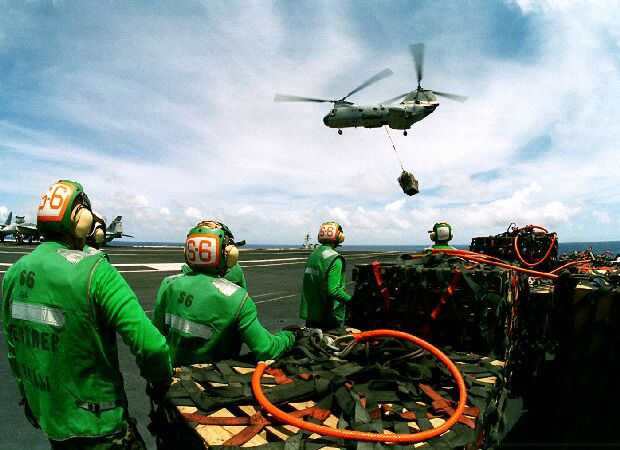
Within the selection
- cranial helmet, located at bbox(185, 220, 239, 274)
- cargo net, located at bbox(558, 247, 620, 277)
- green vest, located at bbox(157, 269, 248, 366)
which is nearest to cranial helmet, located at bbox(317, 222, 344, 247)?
cranial helmet, located at bbox(185, 220, 239, 274)

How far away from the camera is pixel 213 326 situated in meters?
2.76

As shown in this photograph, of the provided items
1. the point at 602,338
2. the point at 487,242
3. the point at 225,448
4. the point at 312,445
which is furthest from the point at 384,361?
the point at 487,242

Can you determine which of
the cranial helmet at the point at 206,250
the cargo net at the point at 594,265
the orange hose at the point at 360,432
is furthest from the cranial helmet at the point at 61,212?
the cargo net at the point at 594,265

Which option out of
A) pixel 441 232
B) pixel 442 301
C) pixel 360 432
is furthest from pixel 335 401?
pixel 441 232

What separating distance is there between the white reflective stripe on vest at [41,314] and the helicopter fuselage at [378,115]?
29495 millimetres

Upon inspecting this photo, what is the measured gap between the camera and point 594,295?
8.48 ft

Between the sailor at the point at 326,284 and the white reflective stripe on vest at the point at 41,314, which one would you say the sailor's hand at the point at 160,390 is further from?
the sailor at the point at 326,284

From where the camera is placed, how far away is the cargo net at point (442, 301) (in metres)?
3.00

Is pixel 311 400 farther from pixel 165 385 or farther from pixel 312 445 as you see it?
pixel 165 385

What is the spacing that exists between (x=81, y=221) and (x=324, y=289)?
13.6 feet

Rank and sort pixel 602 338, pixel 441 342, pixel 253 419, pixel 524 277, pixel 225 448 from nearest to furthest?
pixel 225 448, pixel 253 419, pixel 602 338, pixel 441 342, pixel 524 277

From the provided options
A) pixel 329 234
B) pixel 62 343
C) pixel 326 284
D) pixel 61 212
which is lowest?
pixel 326 284

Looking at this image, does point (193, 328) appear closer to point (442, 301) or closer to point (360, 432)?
point (360, 432)

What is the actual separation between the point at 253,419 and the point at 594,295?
2.56m
